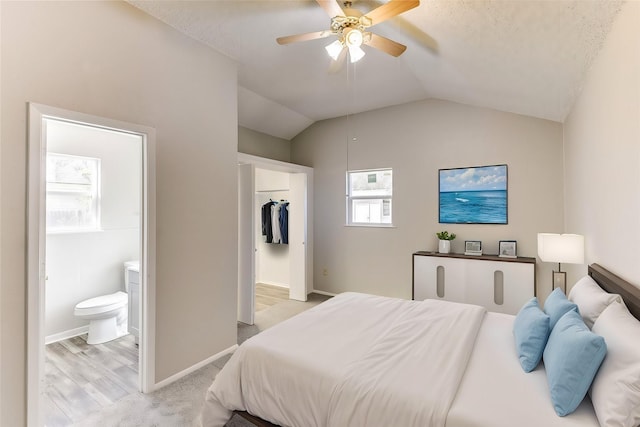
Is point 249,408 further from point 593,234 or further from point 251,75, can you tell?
point 251,75

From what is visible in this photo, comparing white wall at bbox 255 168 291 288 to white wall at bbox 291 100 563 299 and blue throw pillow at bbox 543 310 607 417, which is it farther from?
blue throw pillow at bbox 543 310 607 417

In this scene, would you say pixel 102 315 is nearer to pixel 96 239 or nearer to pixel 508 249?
pixel 96 239

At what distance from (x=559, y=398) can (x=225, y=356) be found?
262 centimetres

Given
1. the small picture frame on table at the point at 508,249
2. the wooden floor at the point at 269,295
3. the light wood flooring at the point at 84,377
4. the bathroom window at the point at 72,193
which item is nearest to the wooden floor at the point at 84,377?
the light wood flooring at the point at 84,377

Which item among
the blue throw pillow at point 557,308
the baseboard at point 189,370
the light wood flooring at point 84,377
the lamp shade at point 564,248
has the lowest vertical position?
the light wood flooring at point 84,377

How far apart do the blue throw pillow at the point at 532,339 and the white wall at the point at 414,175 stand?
7.45 ft

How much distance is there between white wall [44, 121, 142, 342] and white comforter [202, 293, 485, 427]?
8.46 feet

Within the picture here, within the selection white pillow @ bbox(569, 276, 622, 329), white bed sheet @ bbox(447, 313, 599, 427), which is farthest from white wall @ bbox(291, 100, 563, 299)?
white bed sheet @ bbox(447, 313, 599, 427)

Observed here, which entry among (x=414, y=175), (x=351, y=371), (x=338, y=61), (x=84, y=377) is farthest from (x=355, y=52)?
(x=84, y=377)

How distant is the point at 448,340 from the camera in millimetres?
1789

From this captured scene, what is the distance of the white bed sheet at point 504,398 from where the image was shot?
115 centimetres

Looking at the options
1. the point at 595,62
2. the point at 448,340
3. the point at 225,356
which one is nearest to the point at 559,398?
the point at 448,340

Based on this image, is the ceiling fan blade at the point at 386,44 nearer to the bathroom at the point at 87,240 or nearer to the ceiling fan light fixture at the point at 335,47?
the ceiling fan light fixture at the point at 335,47

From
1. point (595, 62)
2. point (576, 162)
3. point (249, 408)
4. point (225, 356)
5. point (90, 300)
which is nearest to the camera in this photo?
point (249, 408)
